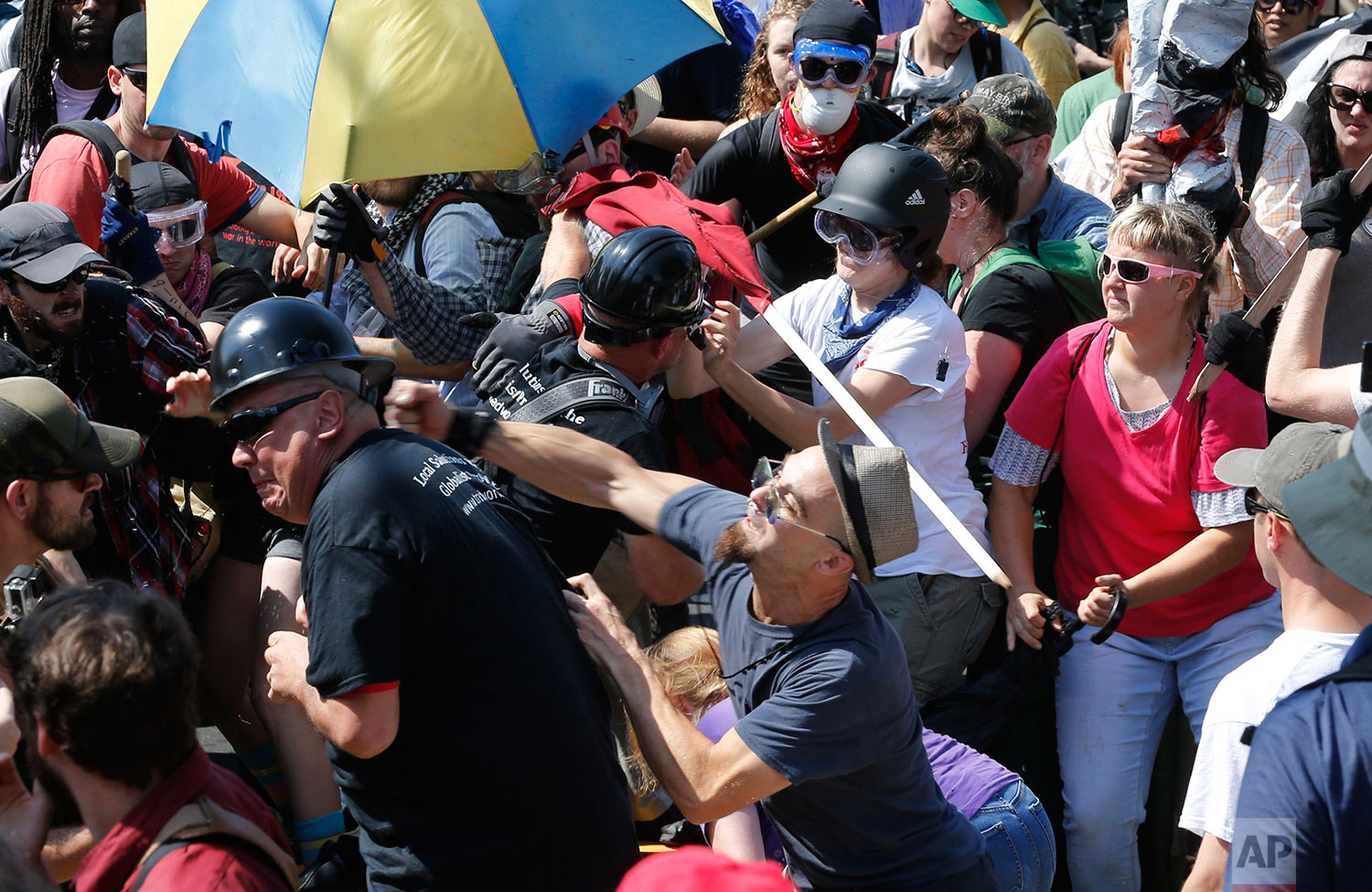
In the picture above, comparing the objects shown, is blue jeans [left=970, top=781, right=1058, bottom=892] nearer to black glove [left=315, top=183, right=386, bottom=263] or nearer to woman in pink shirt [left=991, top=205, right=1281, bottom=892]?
woman in pink shirt [left=991, top=205, right=1281, bottom=892]

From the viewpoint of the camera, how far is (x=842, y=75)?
4.88 meters

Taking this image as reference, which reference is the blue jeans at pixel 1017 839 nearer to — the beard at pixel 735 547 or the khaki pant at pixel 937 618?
the khaki pant at pixel 937 618

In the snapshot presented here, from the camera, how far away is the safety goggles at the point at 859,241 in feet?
13.1

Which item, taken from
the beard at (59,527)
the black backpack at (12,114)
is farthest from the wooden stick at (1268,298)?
the black backpack at (12,114)

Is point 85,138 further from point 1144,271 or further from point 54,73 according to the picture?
point 1144,271

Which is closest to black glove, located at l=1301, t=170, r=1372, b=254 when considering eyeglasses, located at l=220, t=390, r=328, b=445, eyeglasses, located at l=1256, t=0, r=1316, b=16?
eyeglasses, located at l=220, t=390, r=328, b=445

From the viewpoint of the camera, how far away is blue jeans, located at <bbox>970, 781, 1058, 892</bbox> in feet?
10.9

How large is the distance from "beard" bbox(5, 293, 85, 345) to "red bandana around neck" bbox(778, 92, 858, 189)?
246cm

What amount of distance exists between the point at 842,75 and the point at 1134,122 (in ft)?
3.42

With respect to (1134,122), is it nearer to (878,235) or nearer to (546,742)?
(878,235)

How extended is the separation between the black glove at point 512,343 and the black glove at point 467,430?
22.0 inches

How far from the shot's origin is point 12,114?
18.6ft

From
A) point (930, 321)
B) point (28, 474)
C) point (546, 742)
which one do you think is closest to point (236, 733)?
point (28, 474)

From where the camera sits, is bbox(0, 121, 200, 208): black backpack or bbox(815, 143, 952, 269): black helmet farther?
bbox(0, 121, 200, 208): black backpack
